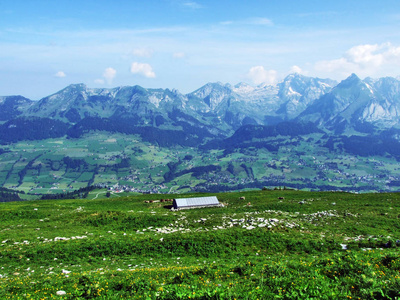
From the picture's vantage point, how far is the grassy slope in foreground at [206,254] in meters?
14.7

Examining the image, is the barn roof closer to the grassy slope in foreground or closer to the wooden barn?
the wooden barn

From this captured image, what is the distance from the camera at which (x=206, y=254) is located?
26844 millimetres

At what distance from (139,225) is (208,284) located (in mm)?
25319

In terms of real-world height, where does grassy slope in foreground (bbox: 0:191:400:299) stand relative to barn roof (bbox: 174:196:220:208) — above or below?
above

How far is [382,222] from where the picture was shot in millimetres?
34969

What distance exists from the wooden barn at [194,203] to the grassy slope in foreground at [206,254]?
8.39 m

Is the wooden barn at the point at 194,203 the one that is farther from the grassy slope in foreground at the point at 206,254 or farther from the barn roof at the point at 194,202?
the grassy slope in foreground at the point at 206,254

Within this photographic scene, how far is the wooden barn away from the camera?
53.4 meters

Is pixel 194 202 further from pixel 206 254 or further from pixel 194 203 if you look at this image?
pixel 206 254

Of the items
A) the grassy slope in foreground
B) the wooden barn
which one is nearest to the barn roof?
the wooden barn

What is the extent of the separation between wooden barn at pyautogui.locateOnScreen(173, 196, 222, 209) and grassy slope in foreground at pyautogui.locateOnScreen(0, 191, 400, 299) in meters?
8.39

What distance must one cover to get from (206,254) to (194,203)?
27.8 metres

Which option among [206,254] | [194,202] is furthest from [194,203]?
[206,254]

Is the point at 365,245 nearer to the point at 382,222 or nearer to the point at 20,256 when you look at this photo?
the point at 382,222
